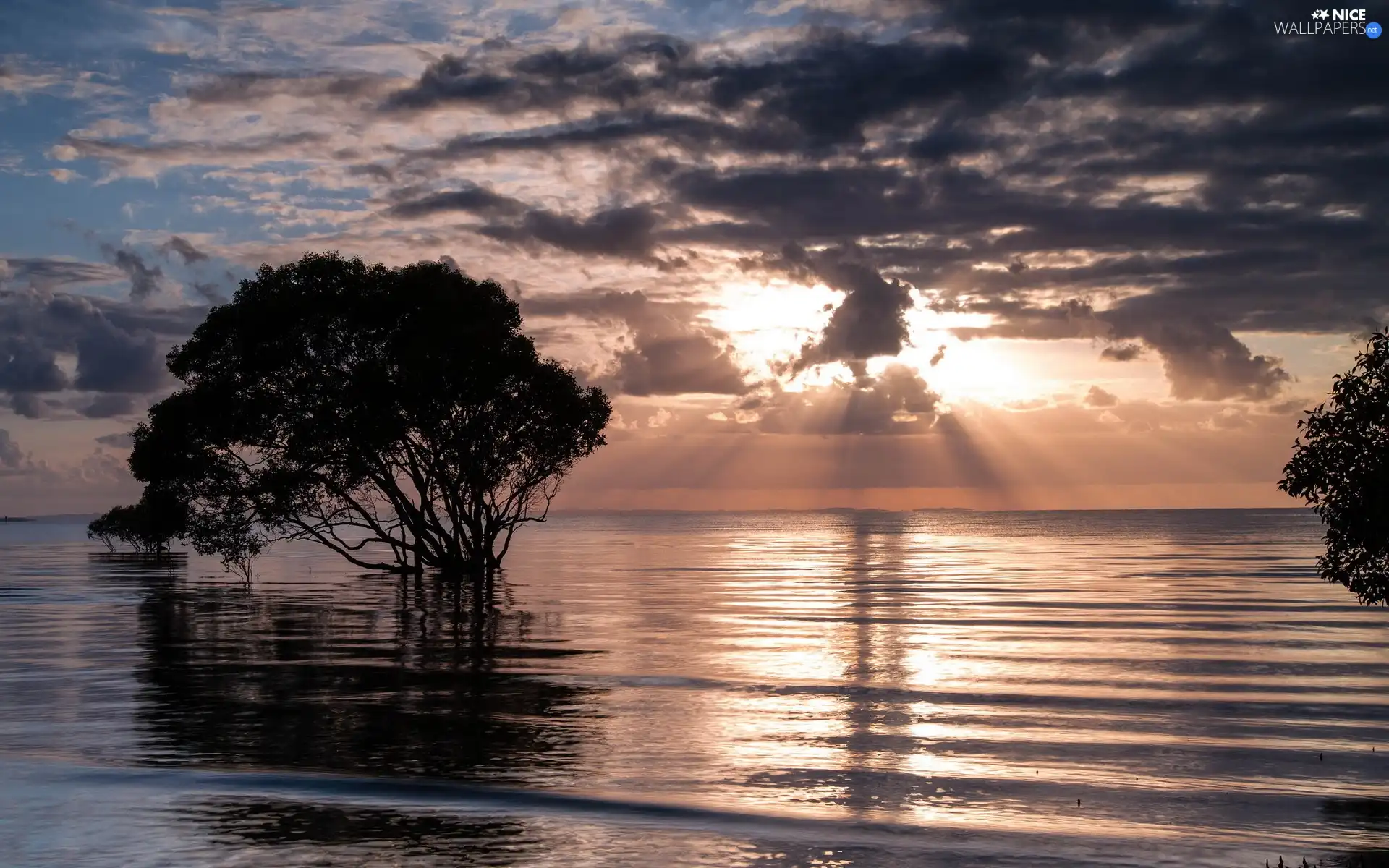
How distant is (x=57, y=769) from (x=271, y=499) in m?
52.1

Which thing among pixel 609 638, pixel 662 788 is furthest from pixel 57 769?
pixel 609 638

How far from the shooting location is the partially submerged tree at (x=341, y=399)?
6538 centimetres

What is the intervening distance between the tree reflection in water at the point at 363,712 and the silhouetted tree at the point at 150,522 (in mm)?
30218

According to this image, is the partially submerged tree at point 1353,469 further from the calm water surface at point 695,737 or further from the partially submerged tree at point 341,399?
the partially submerged tree at point 341,399

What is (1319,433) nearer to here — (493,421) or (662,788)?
(662,788)

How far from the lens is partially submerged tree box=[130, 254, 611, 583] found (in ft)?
214

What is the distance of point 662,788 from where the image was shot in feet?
54.0

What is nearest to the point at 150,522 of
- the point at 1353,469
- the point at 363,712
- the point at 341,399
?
the point at 341,399

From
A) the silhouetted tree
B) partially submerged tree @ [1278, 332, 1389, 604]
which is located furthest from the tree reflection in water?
the silhouetted tree

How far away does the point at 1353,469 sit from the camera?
22.0 metres

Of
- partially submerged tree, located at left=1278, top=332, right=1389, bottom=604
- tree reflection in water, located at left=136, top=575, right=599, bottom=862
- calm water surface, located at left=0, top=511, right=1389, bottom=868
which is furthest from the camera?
partially submerged tree, located at left=1278, top=332, right=1389, bottom=604

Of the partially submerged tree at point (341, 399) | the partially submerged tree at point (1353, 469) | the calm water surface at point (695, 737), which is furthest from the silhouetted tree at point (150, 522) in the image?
the partially submerged tree at point (1353, 469)

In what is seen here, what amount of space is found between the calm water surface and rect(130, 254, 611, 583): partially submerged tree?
18.8 metres

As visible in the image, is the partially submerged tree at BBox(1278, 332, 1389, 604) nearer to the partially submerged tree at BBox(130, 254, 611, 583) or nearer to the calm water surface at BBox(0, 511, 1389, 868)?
the calm water surface at BBox(0, 511, 1389, 868)
